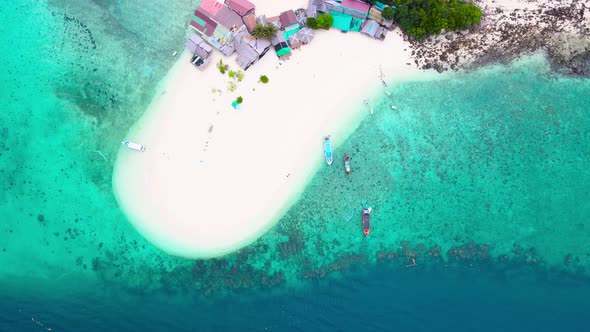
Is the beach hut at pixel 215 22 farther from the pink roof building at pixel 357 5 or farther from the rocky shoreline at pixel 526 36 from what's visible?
the rocky shoreline at pixel 526 36

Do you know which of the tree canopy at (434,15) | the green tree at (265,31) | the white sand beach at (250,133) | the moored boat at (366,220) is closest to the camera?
the tree canopy at (434,15)

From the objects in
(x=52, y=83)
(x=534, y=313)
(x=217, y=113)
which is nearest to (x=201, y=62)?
(x=217, y=113)

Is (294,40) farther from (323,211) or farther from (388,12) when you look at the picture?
(323,211)

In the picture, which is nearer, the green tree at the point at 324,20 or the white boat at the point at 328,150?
the green tree at the point at 324,20

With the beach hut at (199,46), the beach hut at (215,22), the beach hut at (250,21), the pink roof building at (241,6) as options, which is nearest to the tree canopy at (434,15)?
the beach hut at (250,21)

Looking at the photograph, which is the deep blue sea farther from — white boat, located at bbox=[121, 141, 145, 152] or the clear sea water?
white boat, located at bbox=[121, 141, 145, 152]
